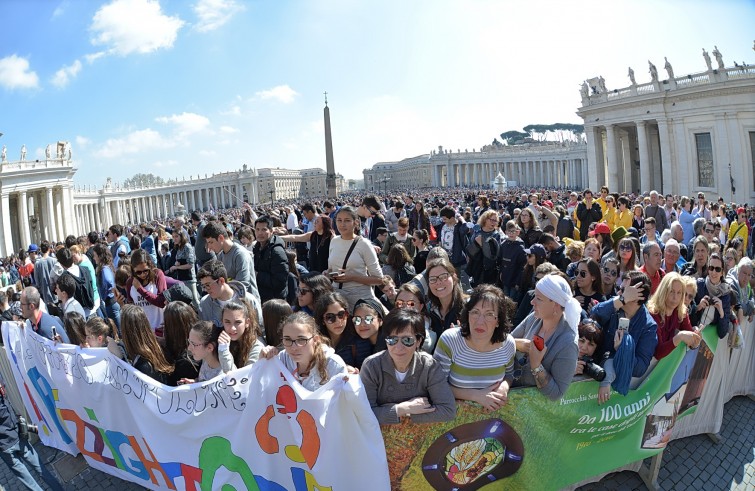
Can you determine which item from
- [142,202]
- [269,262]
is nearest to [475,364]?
[269,262]

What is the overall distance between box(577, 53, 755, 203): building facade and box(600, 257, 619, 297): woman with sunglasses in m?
27.2

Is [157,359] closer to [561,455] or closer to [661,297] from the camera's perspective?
[561,455]

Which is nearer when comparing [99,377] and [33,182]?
[99,377]

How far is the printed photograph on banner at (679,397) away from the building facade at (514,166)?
237 feet

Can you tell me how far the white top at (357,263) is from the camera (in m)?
6.12

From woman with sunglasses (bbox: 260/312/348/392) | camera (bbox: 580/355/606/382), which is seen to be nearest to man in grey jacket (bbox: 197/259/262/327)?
woman with sunglasses (bbox: 260/312/348/392)

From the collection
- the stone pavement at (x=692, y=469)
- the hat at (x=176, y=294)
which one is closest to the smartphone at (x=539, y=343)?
the stone pavement at (x=692, y=469)

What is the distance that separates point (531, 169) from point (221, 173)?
7286 centimetres

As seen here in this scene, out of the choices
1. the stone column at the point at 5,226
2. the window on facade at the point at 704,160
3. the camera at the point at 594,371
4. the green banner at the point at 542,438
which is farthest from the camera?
the stone column at the point at 5,226

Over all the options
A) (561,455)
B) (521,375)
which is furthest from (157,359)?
(561,455)

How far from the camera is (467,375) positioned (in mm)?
3855

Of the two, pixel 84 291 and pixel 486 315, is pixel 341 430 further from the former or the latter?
pixel 84 291

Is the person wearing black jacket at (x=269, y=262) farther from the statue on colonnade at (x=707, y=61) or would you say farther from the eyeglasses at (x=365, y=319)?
the statue on colonnade at (x=707, y=61)

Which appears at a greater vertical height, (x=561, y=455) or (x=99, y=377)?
(x=99, y=377)
